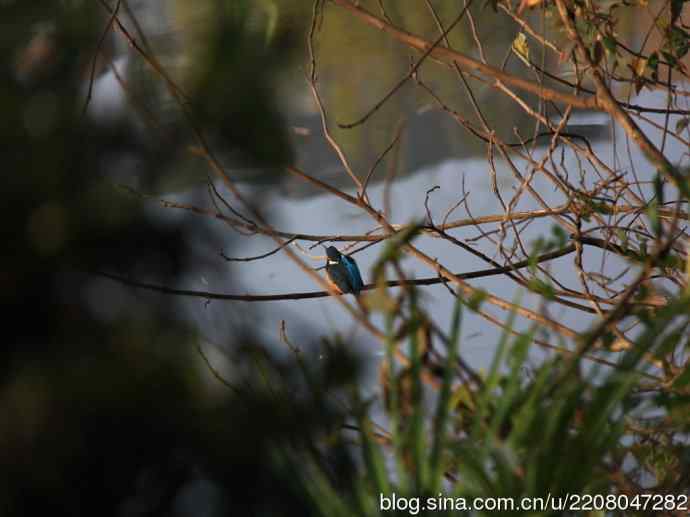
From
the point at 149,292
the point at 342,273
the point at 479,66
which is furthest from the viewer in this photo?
the point at 342,273

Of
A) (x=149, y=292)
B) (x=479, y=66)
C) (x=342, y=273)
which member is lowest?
(x=149, y=292)

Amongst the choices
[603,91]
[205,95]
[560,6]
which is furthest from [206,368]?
[560,6]

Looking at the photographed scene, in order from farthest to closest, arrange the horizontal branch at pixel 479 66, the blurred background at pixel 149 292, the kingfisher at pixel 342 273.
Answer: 1. the kingfisher at pixel 342 273
2. the horizontal branch at pixel 479 66
3. the blurred background at pixel 149 292

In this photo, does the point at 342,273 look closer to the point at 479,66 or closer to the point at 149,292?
the point at 479,66

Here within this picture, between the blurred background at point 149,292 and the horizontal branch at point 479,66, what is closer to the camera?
the blurred background at point 149,292

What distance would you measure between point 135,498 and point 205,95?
0.32 meters

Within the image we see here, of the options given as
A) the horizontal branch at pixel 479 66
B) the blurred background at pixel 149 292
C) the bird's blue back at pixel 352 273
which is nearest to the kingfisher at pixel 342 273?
the bird's blue back at pixel 352 273

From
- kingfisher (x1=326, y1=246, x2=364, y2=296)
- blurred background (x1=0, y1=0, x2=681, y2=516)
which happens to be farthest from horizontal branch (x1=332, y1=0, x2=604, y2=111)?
kingfisher (x1=326, y1=246, x2=364, y2=296)

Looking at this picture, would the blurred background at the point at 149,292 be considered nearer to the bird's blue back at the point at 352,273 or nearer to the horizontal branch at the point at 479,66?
the horizontal branch at the point at 479,66

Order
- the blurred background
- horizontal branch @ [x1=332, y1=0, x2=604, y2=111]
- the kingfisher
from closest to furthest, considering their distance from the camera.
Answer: the blurred background, horizontal branch @ [x1=332, y1=0, x2=604, y2=111], the kingfisher

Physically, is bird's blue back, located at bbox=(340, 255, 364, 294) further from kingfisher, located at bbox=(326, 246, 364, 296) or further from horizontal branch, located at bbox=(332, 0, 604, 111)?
horizontal branch, located at bbox=(332, 0, 604, 111)

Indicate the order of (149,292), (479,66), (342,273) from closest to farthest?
(149,292) < (479,66) < (342,273)

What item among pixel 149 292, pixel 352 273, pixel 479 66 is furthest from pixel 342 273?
pixel 149 292

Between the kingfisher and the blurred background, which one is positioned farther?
the kingfisher
